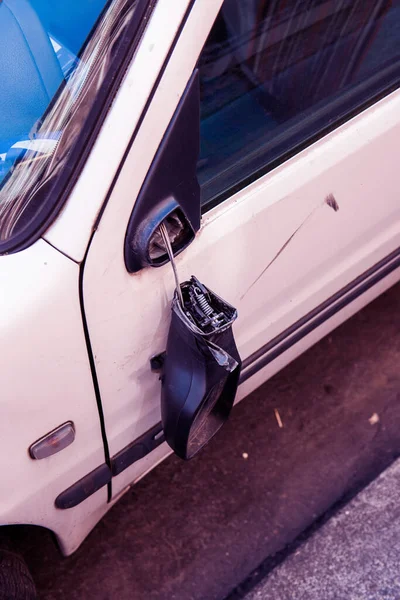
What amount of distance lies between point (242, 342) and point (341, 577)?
89 cm

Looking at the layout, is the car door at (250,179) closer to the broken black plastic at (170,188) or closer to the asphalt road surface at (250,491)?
the broken black plastic at (170,188)

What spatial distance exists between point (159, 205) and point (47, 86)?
0.33 meters

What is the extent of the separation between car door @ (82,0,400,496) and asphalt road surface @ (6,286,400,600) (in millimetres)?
489

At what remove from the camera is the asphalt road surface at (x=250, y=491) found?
210cm

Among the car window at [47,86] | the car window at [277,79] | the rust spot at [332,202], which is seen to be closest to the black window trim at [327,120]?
the car window at [277,79]

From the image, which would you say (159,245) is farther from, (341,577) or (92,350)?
(341,577)

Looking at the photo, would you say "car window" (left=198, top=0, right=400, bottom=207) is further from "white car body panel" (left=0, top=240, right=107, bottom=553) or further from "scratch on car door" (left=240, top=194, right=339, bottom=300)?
"white car body panel" (left=0, top=240, right=107, bottom=553)

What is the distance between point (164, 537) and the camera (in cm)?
219

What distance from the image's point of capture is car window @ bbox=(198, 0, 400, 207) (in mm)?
1495

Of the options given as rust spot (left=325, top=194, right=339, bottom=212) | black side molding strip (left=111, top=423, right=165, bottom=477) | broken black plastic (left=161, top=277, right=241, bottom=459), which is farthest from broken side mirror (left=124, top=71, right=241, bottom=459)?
rust spot (left=325, top=194, right=339, bottom=212)

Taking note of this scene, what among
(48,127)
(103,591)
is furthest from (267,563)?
(48,127)

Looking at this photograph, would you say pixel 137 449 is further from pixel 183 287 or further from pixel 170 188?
pixel 170 188

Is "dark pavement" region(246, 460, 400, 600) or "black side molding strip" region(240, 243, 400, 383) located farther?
"dark pavement" region(246, 460, 400, 600)

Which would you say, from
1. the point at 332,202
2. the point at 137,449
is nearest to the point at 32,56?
the point at 332,202
